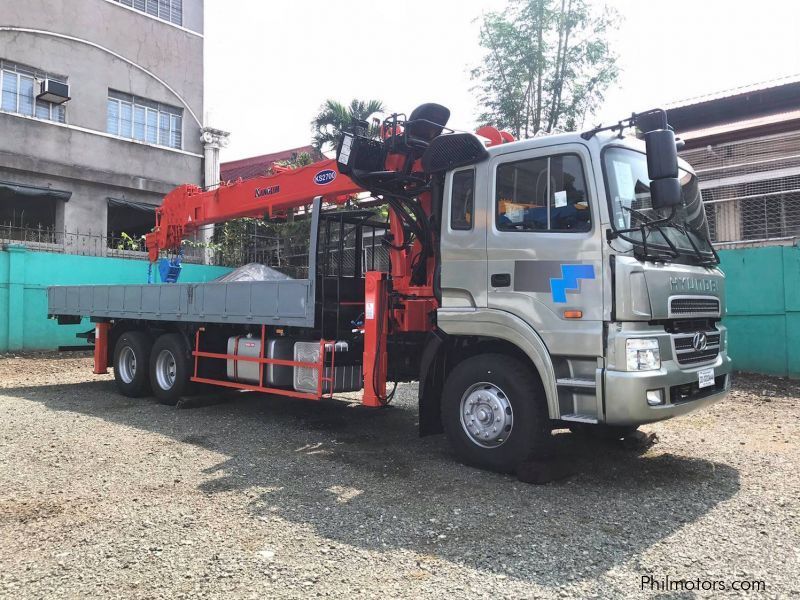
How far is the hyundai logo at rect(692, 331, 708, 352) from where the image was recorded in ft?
16.8

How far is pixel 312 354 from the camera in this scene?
6.90 m

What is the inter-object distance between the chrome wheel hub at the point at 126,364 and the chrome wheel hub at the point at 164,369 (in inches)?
25.9

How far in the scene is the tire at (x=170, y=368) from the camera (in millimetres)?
8648

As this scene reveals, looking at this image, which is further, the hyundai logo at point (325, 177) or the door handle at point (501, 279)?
the hyundai logo at point (325, 177)

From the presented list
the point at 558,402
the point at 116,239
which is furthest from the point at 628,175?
the point at 116,239

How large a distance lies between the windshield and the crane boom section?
9.17 ft

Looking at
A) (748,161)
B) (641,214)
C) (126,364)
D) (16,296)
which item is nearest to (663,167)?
(641,214)

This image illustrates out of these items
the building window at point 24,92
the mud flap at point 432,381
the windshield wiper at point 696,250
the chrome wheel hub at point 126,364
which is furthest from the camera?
the building window at point 24,92

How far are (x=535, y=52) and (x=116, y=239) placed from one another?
44.1 ft

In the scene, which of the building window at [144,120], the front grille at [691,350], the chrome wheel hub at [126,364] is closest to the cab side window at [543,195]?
the front grille at [691,350]

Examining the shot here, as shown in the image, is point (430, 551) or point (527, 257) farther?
point (527, 257)

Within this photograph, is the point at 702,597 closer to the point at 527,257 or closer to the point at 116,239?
the point at 527,257

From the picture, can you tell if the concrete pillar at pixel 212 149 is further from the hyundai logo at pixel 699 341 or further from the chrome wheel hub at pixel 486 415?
the hyundai logo at pixel 699 341

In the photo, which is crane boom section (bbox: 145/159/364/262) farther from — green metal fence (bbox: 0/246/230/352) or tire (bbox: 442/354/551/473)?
green metal fence (bbox: 0/246/230/352)
